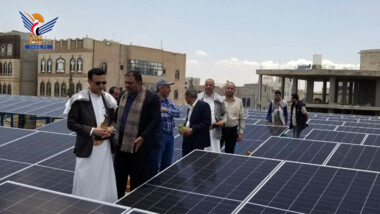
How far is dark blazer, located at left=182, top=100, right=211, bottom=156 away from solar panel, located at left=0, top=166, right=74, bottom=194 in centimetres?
206

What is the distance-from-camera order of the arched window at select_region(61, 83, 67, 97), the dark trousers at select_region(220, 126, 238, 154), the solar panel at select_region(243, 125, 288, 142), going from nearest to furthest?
1. the dark trousers at select_region(220, 126, 238, 154)
2. the solar panel at select_region(243, 125, 288, 142)
3. the arched window at select_region(61, 83, 67, 97)

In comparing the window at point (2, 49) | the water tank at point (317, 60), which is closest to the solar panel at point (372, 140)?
the water tank at point (317, 60)

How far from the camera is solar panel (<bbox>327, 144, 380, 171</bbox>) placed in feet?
18.9

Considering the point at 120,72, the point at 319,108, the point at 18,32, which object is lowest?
the point at 319,108

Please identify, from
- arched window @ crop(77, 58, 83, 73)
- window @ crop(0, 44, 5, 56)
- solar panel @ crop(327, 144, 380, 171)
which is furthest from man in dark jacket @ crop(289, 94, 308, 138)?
window @ crop(0, 44, 5, 56)

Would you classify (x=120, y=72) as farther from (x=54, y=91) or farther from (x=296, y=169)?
(x=296, y=169)

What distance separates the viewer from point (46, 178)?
17.9 ft

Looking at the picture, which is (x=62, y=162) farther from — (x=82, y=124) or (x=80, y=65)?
(x=80, y=65)

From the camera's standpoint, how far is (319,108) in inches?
2076

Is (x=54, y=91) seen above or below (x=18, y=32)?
below

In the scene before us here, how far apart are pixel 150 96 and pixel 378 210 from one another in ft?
9.42

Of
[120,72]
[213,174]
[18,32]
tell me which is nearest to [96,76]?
[213,174]

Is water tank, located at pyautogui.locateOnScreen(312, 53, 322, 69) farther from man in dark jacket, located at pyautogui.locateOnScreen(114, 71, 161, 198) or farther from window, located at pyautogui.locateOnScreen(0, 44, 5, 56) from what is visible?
man in dark jacket, located at pyautogui.locateOnScreen(114, 71, 161, 198)

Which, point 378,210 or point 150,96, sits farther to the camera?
point 150,96
